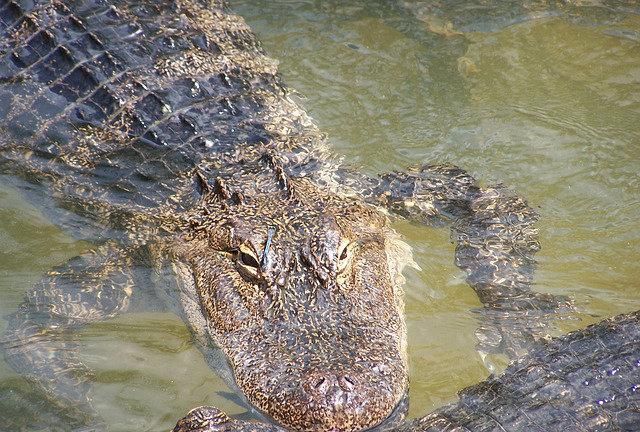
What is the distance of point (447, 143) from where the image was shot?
6.38m

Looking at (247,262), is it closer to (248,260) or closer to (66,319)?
(248,260)

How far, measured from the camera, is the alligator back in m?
5.56

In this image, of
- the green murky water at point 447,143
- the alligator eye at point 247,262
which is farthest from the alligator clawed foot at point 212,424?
the alligator eye at point 247,262

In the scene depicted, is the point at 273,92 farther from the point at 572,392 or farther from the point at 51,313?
the point at 572,392

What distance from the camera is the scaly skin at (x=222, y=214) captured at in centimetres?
401

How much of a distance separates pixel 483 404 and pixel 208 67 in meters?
3.66

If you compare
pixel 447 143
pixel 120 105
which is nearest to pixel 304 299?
pixel 120 105

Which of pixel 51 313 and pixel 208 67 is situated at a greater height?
pixel 208 67

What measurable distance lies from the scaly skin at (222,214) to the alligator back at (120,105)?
1 centimetres

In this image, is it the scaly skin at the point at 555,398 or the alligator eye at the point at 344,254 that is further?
the alligator eye at the point at 344,254

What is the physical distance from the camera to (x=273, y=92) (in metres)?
6.50

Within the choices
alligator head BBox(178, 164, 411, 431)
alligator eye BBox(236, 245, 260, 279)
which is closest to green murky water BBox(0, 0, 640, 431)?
alligator head BBox(178, 164, 411, 431)

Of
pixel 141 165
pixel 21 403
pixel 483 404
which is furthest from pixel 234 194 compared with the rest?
pixel 483 404

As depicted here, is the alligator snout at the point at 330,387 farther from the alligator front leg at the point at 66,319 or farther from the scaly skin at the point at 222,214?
the alligator front leg at the point at 66,319
